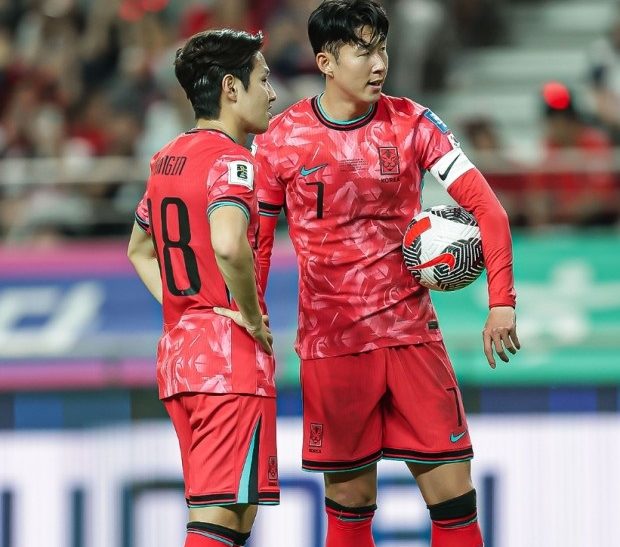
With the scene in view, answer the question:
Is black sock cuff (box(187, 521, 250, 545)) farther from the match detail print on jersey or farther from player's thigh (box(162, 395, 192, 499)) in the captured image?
the match detail print on jersey

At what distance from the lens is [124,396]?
573 cm

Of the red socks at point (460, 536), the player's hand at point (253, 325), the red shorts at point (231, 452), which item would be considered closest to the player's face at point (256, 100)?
the player's hand at point (253, 325)

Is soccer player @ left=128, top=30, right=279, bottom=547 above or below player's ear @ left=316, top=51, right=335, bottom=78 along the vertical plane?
below

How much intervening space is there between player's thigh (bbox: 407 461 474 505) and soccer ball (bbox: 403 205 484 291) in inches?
22.9

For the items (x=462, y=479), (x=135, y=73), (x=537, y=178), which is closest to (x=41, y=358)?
(x=462, y=479)

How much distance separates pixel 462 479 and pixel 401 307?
589mm

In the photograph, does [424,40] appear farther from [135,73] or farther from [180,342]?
[180,342]

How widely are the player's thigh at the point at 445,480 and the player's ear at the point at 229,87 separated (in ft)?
4.46

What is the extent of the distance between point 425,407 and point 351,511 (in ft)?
1.45

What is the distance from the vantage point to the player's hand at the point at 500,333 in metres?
4.29

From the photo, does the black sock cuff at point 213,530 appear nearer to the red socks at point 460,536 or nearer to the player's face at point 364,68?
the red socks at point 460,536

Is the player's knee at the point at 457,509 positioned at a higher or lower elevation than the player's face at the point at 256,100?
lower

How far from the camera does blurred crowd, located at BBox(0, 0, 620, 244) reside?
853 centimetres

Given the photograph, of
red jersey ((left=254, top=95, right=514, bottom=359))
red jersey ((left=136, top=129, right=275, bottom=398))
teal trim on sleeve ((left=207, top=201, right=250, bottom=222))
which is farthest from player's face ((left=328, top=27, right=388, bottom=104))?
teal trim on sleeve ((left=207, top=201, right=250, bottom=222))
